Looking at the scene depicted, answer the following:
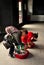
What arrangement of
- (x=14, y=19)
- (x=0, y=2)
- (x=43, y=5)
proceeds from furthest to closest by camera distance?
(x=43, y=5) < (x=14, y=19) < (x=0, y=2)

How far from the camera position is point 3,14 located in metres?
5.64

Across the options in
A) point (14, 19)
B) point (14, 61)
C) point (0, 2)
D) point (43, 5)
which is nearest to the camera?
point (14, 61)

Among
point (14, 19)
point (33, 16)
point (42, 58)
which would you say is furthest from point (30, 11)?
point (42, 58)

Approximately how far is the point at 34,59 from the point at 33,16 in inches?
259

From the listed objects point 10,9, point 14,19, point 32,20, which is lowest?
point 32,20

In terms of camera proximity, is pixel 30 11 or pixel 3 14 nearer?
pixel 3 14

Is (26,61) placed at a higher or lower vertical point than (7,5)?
lower

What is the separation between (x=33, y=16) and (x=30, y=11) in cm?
A: 34

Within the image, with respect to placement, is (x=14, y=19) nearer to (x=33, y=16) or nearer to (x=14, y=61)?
(x=14, y=61)

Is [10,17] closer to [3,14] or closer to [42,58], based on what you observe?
[3,14]

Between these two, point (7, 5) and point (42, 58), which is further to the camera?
point (7, 5)

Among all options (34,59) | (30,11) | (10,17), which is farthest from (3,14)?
(30,11)

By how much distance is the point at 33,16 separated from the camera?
31.4ft

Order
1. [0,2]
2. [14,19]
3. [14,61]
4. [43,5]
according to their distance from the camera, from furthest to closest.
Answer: [43,5] < [14,19] < [0,2] < [14,61]
